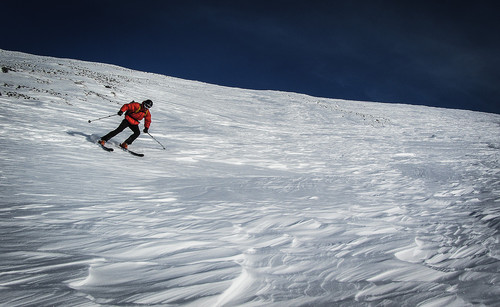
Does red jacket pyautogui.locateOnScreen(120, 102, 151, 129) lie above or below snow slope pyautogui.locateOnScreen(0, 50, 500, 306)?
above

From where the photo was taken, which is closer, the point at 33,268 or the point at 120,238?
the point at 33,268

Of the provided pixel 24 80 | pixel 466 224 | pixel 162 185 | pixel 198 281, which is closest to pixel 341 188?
pixel 466 224

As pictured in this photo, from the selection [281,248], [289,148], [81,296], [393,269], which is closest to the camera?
[81,296]

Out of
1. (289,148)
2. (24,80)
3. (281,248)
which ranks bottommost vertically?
(281,248)

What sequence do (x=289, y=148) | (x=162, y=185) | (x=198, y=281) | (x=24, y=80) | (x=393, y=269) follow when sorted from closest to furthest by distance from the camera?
(x=198, y=281)
(x=393, y=269)
(x=162, y=185)
(x=289, y=148)
(x=24, y=80)

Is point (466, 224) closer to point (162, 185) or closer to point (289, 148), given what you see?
point (162, 185)

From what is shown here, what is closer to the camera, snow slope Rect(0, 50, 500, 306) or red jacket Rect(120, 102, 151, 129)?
snow slope Rect(0, 50, 500, 306)

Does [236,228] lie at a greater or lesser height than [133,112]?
lesser

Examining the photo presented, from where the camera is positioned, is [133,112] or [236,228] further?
[133,112]

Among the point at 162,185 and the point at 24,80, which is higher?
the point at 24,80

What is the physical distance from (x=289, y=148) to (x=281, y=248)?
7248 mm

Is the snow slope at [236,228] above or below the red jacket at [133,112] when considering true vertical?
below

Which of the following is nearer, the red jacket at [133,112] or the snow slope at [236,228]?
the snow slope at [236,228]

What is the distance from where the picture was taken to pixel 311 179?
17.4ft
